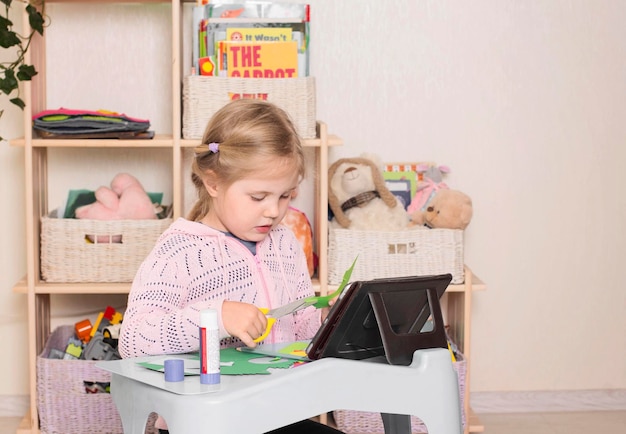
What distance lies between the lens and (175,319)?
1358mm

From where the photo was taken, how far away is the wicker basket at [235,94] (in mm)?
2232

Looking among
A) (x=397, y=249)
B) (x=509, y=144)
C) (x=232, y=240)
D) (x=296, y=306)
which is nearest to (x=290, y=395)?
(x=296, y=306)

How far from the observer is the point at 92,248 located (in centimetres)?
229

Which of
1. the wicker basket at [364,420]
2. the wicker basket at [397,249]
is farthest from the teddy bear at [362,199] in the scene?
the wicker basket at [364,420]

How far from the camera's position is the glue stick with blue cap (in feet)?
3.74

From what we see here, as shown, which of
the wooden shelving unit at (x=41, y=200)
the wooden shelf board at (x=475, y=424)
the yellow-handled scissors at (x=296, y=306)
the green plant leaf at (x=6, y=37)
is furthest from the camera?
the wooden shelf board at (x=475, y=424)

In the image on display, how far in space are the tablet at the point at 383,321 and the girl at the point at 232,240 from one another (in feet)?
0.72

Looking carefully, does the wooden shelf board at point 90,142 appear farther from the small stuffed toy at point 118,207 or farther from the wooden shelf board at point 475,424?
the wooden shelf board at point 475,424

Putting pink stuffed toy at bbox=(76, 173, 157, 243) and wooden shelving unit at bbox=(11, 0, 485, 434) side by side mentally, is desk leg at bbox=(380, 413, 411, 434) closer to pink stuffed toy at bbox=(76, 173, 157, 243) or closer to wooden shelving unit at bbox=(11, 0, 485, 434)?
wooden shelving unit at bbox=(11, 0, 485, 434)

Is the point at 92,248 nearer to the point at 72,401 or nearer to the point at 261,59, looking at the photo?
the point at 72,401

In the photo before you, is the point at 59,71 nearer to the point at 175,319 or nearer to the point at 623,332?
the point at 175,319

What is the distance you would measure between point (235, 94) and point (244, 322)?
3.47ft

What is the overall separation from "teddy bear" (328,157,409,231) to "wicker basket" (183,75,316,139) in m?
0.23

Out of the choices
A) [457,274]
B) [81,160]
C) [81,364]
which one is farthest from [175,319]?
[81,160]
